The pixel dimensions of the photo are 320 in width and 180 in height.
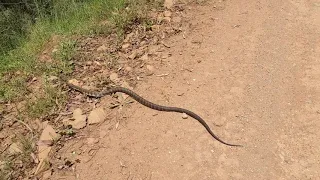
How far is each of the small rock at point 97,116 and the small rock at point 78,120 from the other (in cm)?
8

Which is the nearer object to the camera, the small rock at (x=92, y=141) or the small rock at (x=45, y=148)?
the small rock at (x=45, y=148)

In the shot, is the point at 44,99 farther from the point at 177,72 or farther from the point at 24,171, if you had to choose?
the point at 177,72

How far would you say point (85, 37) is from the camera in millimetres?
6375

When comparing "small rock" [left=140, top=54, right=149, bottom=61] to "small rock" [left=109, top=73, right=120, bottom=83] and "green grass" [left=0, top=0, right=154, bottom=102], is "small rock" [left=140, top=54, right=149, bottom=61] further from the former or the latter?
"green grass" [left=0, top=0, right=154, bottom=102]

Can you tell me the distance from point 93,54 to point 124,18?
84 cm

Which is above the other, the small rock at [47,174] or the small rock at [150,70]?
the small rock at [150,70]

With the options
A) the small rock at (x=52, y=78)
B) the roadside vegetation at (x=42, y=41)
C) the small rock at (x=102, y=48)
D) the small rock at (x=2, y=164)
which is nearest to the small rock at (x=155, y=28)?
the roadside vegetation at (x=42, y=41)

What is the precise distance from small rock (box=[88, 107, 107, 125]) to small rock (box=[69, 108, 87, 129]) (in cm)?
8

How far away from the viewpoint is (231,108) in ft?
16.0

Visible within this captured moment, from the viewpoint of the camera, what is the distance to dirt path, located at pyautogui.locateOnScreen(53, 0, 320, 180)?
14.1 ft

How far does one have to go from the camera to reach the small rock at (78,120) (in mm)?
4941

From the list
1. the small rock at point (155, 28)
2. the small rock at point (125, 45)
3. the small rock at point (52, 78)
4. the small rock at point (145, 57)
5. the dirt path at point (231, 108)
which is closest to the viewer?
the dirt path at point (231, 108)

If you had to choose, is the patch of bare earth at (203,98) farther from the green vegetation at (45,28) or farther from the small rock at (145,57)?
the green vegetation at (45,28)

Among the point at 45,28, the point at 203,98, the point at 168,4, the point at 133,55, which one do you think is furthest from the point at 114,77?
the point at 45,28
